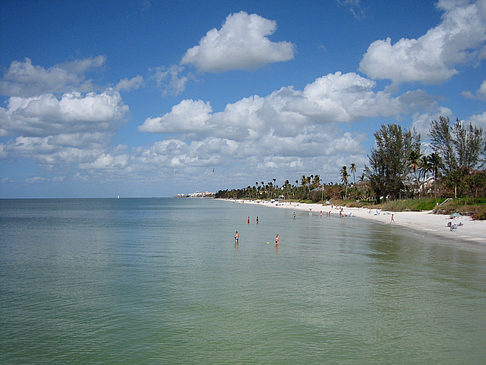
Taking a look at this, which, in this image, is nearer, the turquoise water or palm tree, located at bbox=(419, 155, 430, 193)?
the turquoise water

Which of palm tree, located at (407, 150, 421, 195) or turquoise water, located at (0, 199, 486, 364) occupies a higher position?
palm tree, located at (407, 150, 421, 195)

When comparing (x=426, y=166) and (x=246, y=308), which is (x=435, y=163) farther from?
(x=246, y=308)

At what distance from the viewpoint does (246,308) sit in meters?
17.4

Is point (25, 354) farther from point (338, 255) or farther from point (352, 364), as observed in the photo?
point (338, 255)

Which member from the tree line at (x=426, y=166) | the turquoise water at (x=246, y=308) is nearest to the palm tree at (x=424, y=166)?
the tree line at (x=426, y=166)

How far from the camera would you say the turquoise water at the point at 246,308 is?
12805 mm

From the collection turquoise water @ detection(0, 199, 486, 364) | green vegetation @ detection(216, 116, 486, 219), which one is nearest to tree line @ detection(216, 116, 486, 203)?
green vegetation @ detection(216, 116, 486, 219)

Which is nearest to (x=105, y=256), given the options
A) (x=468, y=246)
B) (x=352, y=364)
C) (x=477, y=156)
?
(x=352, y=364)

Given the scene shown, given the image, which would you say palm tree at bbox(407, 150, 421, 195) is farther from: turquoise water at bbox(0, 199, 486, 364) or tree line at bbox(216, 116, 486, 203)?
turquoise water at bbox(0, 199, 486, 364)

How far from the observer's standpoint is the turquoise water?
12.8 meters

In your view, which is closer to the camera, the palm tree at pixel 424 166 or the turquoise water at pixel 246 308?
the turquoise water at pixel 246 308

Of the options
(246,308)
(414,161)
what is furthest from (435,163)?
(246,308)

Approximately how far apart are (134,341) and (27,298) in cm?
884

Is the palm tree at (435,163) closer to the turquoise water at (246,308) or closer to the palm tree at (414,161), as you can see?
the palm tree at (414,161)
